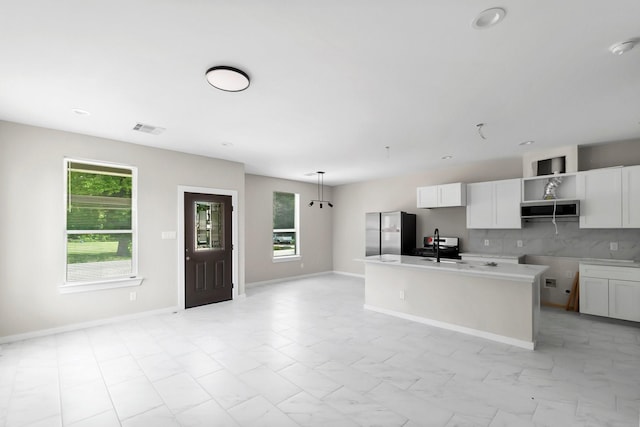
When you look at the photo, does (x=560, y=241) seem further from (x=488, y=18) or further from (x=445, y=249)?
(x=488, y=18)

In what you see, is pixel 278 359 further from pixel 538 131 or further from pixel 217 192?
pixel 538 131

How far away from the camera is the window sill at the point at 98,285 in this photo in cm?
389

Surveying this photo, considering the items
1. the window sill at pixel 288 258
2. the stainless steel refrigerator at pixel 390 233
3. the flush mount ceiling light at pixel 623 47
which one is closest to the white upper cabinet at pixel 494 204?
the stainless steel refrigerator at pixel 390 233

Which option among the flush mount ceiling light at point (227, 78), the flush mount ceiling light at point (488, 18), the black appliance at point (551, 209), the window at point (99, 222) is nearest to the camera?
the flush mount ceiling light at point (488, 18)

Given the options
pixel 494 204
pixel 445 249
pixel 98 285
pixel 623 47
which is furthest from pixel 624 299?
pixel 98 285

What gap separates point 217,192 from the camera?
5.41 m

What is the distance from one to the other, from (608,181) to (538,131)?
1.55m

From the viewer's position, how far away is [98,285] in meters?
4.12

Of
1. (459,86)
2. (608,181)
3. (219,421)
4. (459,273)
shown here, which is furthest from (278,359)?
(608,181)

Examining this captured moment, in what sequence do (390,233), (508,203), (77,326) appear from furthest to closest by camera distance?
(390,233) → (508,203) → (77,326)

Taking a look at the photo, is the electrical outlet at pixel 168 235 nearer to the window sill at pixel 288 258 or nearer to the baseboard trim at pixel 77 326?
the baseboard trim at pixel 77 326

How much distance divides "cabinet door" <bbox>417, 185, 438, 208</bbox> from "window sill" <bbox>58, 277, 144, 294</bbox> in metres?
5.48

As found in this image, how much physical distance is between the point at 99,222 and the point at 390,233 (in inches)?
216

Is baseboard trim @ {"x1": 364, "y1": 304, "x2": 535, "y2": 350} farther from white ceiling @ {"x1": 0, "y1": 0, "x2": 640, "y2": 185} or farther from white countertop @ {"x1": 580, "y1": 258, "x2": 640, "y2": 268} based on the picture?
white ceiling @ {"x1": 0, "y1": 0, "x2": 640, "y2": 185}
